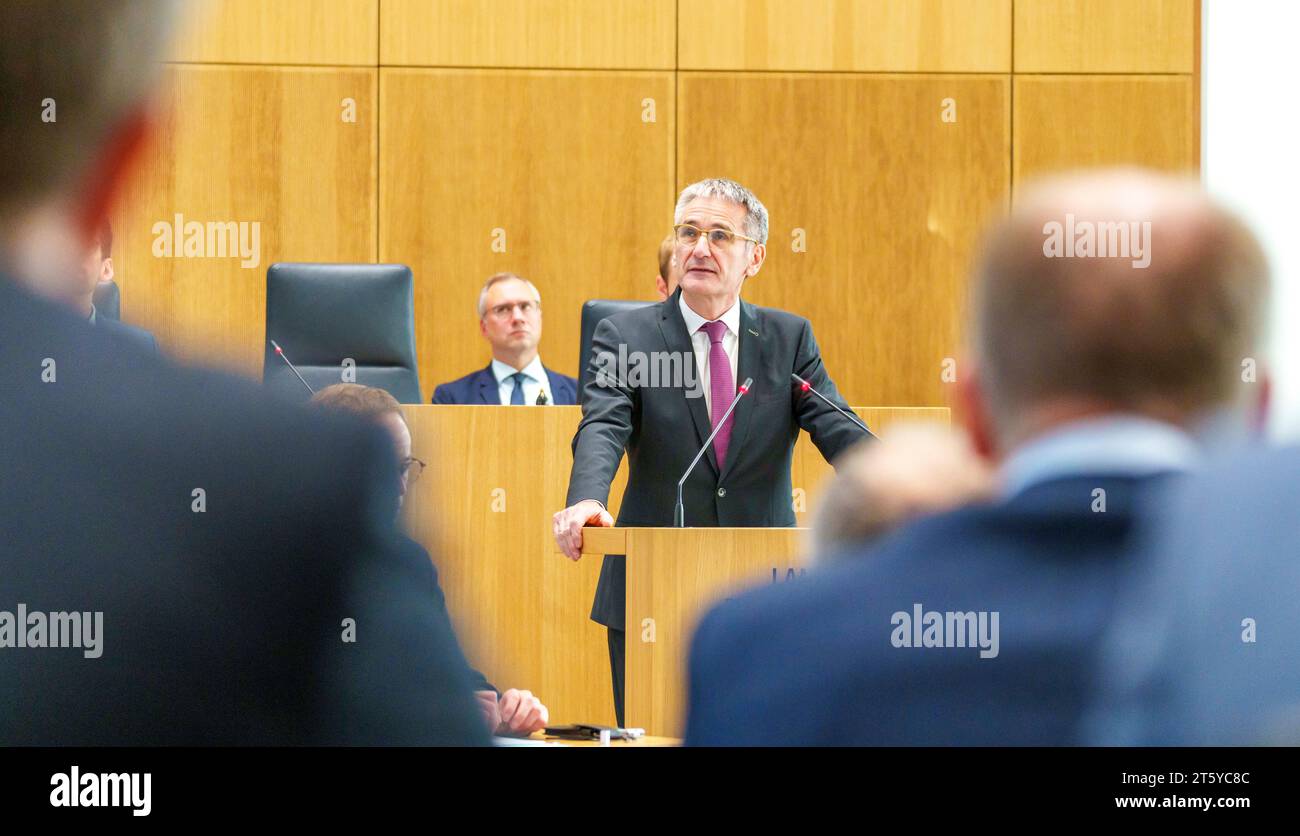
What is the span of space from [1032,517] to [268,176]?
5124mm

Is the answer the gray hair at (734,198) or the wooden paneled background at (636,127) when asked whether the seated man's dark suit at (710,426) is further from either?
the wooden paneled background at (636,127)

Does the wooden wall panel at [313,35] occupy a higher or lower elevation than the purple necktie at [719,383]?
higher

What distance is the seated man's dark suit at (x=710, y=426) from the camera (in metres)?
2.61

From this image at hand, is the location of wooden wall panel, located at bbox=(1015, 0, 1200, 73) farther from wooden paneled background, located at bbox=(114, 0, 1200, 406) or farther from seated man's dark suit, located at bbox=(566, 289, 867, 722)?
seated man's dark suit, located at bbox=(566, 289, 867, 722)

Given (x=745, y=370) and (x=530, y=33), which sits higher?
(x=530, y=33)

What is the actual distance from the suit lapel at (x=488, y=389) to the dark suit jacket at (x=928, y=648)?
12.3 ft

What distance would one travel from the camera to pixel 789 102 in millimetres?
5516

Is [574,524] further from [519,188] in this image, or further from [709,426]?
[519,188]

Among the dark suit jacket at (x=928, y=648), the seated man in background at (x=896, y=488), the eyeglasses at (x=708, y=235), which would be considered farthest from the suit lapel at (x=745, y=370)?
the dark suit jacket at (x=928, y=648)

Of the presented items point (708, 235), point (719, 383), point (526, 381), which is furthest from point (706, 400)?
point (526, 381)

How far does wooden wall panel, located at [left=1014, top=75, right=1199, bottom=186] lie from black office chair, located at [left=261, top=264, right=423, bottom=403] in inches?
107

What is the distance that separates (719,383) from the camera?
8.75 ft

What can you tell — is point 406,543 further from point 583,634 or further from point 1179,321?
point 583,634
